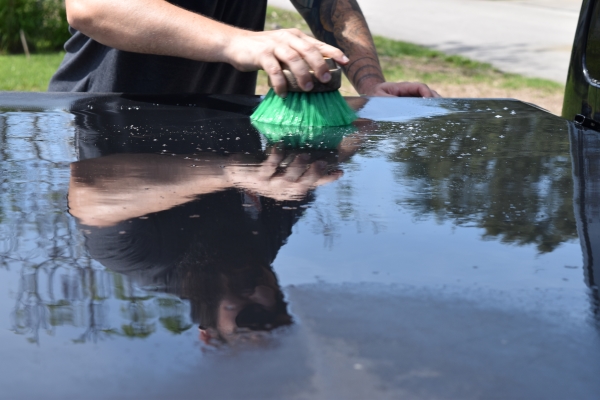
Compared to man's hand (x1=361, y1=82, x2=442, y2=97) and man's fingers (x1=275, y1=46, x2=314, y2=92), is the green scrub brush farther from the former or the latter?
man's hand (x1=361, y1=82, x2=442, y2=97)

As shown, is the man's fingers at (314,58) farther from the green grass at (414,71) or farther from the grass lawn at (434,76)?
the green grass at (414,71)

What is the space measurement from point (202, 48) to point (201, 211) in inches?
39.7

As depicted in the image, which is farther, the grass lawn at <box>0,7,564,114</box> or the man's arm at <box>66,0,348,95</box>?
the grass lawn at <box>0,7,564,114</box>

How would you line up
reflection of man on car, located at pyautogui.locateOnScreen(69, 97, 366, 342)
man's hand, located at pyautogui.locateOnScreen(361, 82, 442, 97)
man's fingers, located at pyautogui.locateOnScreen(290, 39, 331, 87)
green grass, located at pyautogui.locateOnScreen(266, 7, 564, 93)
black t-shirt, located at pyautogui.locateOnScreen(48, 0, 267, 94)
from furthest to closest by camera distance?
green grass, located at pyautogui.locateOnScreen(266, 7, 564, 93) < black t-shirt, located at pyautogui.locateOnScreen(48, 0, 267, 94) < man's hand, located at pyautogui.locateOnScreen(361, 82, 442, 97) < man's fingers, located at pyautogui.locateOnScreen(290, 39, 331, 87) < reflection of man on car, located at pyautogui.locateOnScreen(69, 97, 366, 342)

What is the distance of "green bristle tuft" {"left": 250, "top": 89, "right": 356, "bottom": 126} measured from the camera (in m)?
1.57

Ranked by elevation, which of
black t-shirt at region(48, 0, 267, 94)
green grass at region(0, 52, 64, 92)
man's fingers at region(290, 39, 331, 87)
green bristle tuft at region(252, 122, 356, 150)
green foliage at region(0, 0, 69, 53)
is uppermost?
man's fingers at region(290, 39, 331, 87)

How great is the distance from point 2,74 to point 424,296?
8157 mm

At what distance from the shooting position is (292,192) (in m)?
1.03

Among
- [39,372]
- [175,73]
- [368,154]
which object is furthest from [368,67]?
[39,372]

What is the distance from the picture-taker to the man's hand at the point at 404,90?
2135mm

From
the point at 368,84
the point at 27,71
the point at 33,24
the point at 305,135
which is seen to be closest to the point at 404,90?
the point at 368,84

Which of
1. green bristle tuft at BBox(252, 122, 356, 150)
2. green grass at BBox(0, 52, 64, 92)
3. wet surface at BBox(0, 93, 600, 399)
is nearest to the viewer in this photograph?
wet surface at BBox(0, 93, 600, 399)

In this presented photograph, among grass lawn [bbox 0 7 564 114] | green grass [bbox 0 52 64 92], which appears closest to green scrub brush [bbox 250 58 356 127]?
grass lawn [bbox 0 7 564 114]

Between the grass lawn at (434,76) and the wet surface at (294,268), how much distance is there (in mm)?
5955
